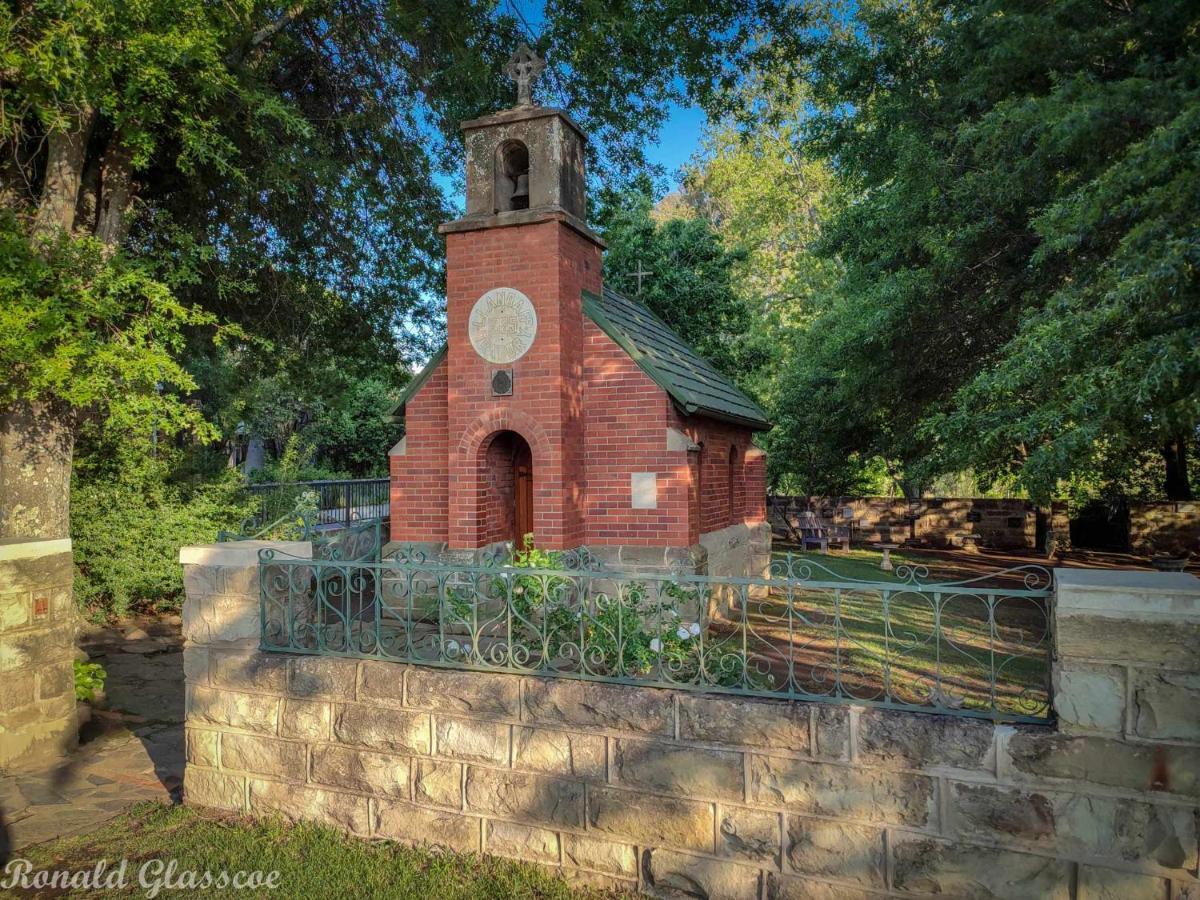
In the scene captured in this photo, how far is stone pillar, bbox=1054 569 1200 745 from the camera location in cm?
291

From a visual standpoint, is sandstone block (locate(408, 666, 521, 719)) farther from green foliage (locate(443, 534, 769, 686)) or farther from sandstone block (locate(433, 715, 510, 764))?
green foliage (locate(443, 534, 769, 686))

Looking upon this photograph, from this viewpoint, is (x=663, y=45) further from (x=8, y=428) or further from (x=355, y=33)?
(x=8, y=428)

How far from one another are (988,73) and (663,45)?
4341 mm

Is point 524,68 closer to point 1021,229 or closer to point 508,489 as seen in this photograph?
point 508,489

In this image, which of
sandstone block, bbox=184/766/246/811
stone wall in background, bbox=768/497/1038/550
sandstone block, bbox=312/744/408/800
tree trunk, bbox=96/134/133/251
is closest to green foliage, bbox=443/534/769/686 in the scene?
sandstone block, bbox=312/744/408/800

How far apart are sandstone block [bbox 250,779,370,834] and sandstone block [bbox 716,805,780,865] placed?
7.01 feet

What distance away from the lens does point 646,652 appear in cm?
400

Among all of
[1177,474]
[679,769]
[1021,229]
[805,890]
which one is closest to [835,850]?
[805,890]

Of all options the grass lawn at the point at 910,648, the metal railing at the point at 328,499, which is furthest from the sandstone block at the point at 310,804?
the metal railing at the point at 328,499

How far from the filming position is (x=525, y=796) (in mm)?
3967

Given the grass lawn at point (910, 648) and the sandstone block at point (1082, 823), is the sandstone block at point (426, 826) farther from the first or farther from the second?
the sandstone block at point (1082, 823)

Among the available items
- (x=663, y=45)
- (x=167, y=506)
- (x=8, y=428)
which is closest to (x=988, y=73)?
(x=663, y=45)

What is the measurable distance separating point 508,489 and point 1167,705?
7494 millimetres

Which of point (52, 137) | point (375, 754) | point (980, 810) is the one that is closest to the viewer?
point (980, 810)
